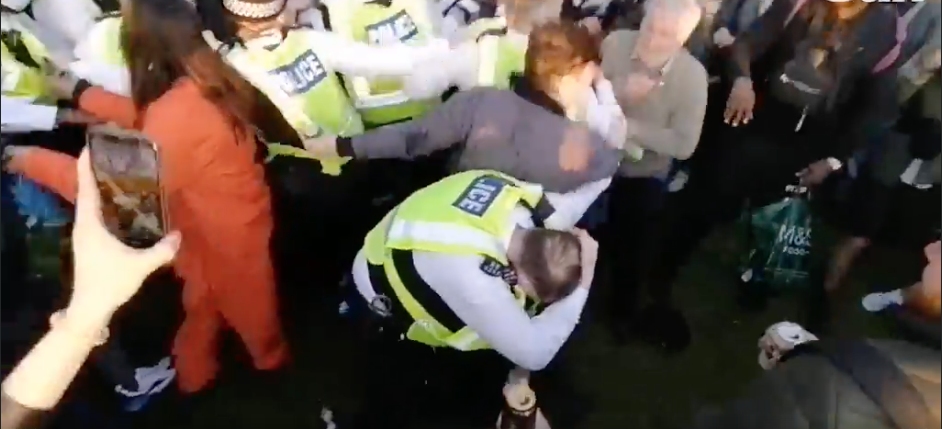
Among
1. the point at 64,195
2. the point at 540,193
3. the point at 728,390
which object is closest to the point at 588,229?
the point at 540,193

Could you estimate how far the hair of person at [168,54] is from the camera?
0.76 meters

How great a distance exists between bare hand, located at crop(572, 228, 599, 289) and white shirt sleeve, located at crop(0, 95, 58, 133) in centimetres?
47

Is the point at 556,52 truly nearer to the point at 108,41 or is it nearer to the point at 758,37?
the point at 758,37

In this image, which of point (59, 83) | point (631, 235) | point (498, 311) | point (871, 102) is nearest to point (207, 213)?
point (59, 83)

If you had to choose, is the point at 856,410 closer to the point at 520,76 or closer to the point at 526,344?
the point at 526,344

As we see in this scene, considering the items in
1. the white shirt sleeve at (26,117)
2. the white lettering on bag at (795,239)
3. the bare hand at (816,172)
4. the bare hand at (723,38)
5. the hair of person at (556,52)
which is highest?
the bare hand at (723,38)

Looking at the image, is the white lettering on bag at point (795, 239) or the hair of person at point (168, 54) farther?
the white lettering on bag at point (795, 239)

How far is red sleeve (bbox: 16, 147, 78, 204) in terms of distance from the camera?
0.79 metres

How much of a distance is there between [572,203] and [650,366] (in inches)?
7.2

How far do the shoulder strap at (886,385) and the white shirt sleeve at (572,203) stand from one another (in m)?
0.27

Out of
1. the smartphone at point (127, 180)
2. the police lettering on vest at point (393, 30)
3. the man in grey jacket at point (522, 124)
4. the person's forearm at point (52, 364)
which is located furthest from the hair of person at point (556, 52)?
the person's forearm at point (52, 364)

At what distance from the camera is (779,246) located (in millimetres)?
898

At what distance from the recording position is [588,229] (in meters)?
0.86

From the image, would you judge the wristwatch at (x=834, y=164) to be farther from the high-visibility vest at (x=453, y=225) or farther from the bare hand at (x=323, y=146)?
the bare hand at (x=323, y=146)
